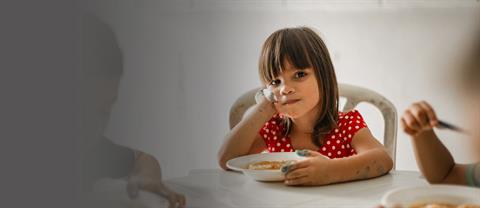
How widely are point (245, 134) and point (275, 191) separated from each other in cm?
13

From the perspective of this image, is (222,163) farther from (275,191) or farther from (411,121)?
(411,121)

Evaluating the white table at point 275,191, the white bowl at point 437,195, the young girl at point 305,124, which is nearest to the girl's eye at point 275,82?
the young girl at point 305,124

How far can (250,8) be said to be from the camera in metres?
0.61

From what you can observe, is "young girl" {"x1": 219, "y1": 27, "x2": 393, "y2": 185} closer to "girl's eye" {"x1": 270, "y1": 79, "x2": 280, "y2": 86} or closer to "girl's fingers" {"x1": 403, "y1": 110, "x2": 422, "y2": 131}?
"girl's eye" {"x1": 270, "y1": 79, "x2": 280, "y2": 86}

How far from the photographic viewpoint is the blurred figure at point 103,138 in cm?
51

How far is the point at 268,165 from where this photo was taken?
0.61 m

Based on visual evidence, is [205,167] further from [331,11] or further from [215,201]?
[331,11]

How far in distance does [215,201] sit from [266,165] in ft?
0.28

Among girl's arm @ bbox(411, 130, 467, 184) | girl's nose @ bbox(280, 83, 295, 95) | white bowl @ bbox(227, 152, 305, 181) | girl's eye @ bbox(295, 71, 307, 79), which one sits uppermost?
girl's eye @ bbox(295, 71, 307, 79)

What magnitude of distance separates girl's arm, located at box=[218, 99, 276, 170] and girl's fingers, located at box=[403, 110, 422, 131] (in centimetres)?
23

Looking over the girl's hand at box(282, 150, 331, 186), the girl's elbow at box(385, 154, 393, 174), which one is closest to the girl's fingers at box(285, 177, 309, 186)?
the girl's hand at box(282, 150, 331, 186)

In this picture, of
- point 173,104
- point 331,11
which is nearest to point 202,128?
Result: point 173,104

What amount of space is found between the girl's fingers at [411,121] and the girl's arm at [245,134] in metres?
0.23

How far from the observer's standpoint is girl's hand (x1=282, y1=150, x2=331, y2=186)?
1.84ft
